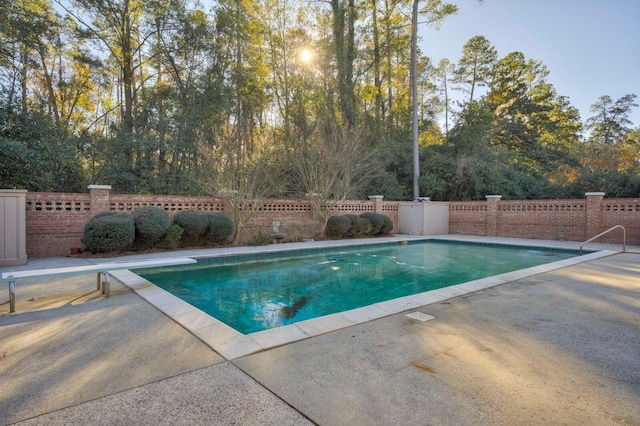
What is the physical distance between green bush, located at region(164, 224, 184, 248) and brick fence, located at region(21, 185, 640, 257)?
Result: 1.24 meters

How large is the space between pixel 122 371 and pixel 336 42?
18.9 m

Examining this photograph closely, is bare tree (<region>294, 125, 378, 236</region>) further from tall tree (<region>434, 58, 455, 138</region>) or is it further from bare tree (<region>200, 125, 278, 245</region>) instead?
tall tree (<region>434, 58, 455, 138</region>)

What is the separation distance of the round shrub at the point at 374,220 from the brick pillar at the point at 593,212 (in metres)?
7.58

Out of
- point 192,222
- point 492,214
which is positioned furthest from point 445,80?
point 192,222

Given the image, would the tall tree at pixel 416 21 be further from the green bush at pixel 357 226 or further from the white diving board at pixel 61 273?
the white diving board at pixel 61 273

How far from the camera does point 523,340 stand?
3152mm

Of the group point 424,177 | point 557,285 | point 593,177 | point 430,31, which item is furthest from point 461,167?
point 557,285

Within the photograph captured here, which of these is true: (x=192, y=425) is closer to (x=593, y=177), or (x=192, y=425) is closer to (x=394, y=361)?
(x=394, y=361)

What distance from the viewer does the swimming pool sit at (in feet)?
16.4

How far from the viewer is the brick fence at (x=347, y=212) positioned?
855cm

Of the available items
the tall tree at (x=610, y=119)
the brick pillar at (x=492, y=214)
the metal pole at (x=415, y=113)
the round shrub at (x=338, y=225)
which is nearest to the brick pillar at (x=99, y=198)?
the round shrub at (x=338, y=225)

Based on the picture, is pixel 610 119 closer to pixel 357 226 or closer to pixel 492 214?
pixel 492 214

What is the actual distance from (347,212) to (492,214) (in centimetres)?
656

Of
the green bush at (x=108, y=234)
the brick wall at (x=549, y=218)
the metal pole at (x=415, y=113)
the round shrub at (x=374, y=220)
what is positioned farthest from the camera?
the metal pole at (x=415, y=113)
